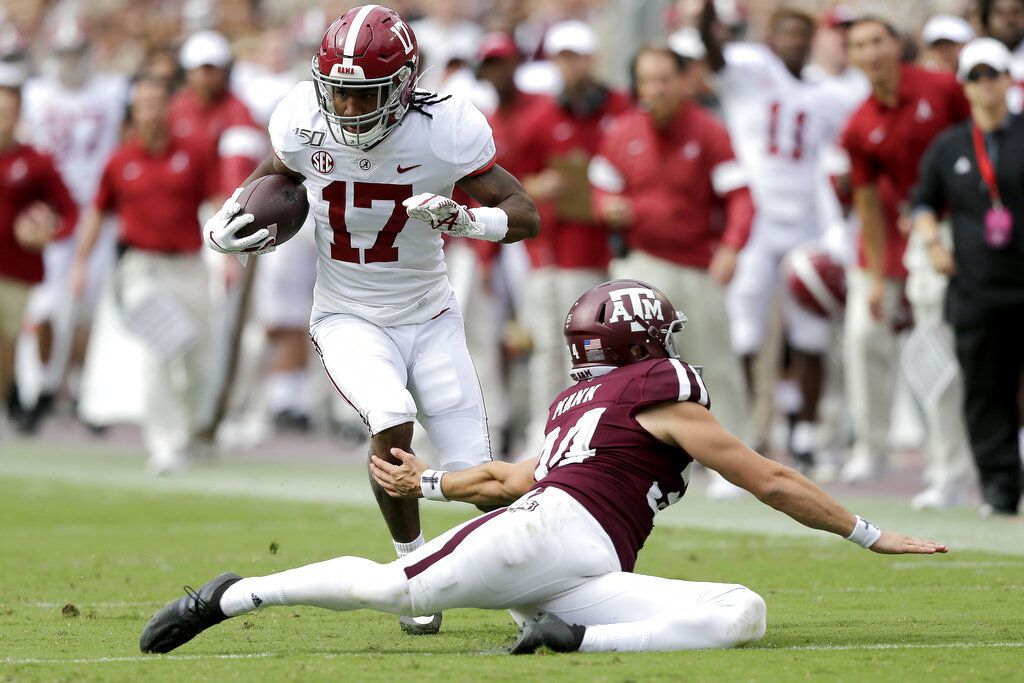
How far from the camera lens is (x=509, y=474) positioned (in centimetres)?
587

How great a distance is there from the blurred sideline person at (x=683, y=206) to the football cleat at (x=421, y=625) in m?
5.02

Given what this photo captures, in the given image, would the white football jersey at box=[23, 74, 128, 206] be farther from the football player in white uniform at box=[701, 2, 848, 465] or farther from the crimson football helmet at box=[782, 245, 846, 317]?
the crimson football helmet at box=[782, 245, 846, 317]

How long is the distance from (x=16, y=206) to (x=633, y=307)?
973 cm

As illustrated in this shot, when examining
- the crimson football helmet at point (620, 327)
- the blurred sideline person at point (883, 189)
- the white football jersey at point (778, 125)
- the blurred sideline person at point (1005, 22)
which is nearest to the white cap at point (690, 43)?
the white football jersey at point (778, 125)

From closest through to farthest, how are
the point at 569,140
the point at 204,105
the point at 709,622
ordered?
the point at 709,622 → the point at 569,140 → the point at 204,105

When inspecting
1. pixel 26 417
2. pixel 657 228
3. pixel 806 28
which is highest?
pixel 806 28

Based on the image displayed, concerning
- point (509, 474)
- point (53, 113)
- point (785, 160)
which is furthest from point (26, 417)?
point (509, 474)

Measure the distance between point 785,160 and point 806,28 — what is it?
90 cm

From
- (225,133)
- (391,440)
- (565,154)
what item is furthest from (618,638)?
(225,133)

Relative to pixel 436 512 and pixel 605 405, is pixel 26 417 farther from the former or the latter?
pixel 605 405

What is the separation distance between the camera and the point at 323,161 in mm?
6570

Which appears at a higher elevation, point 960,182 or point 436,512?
point 960,182

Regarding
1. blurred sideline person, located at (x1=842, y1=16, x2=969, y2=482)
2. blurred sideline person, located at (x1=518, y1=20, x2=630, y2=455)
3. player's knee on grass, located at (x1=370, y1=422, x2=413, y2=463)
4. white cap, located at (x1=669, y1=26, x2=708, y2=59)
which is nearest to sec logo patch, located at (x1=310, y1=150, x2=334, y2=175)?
player's knee on grass, located at (x1=370, y1=422, x2=413, y2=463)

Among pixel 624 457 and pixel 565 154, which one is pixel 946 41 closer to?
pixel 565 154
